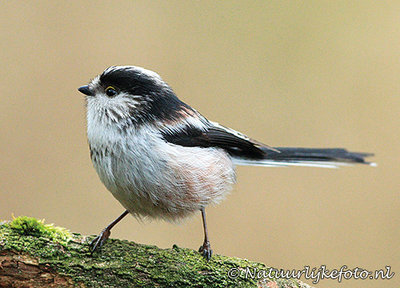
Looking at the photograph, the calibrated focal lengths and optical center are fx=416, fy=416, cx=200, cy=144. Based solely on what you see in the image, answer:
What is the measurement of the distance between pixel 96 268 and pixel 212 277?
0.69 metres

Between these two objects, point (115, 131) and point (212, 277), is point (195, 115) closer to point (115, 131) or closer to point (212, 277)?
point (115, 131)

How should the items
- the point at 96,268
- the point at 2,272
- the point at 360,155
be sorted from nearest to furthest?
the point at 2,272 → the point at 96,268 → the point at 360,155

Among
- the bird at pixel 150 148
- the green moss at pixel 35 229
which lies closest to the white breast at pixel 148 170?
the bird at pixel 150 148

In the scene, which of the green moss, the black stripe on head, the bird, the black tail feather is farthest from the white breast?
the black tail feather

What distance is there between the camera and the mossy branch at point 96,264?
7.43 ft

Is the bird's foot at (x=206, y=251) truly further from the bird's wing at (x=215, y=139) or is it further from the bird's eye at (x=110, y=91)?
the bird's eye at (x=110, y=91)

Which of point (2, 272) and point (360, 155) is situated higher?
point (360, 155)

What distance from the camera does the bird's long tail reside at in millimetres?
3495

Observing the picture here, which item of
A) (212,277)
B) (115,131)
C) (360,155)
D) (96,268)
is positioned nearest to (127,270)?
(96,268)

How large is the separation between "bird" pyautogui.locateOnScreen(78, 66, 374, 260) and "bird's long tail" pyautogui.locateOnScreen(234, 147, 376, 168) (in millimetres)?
450

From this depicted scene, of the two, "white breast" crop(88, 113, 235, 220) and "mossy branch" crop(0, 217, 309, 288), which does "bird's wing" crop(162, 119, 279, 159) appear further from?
"mossy branch" crop(0, 217, 309, 288)

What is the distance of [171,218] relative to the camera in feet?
9.62

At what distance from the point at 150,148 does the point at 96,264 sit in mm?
798

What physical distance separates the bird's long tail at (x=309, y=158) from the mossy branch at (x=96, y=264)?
1079 mm
